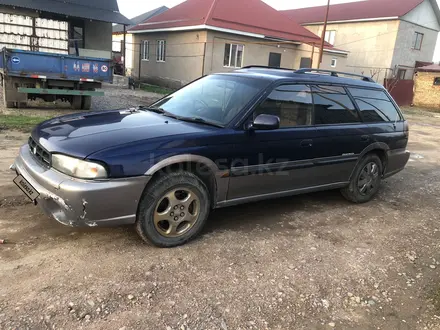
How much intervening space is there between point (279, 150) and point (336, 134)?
0.99m

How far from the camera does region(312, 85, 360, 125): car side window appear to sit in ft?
14.9

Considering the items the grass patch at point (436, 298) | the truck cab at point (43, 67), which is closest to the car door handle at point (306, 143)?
the grass patch at point (436, 298)

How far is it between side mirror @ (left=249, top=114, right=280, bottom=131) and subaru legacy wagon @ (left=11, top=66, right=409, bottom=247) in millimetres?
10

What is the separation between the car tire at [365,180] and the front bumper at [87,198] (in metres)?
3.10

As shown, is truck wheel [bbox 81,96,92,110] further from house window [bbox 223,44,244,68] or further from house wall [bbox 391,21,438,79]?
house wall [bbox 391,21,438,79]

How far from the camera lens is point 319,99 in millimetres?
4551

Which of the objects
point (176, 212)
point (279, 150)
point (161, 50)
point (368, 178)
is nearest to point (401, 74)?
point (161, 50)

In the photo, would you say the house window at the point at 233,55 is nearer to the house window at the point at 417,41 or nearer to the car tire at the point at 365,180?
the car tire at the point at 365,180

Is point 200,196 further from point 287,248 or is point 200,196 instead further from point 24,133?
point 24,133

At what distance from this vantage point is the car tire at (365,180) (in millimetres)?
5137

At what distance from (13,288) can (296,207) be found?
338 centimetres

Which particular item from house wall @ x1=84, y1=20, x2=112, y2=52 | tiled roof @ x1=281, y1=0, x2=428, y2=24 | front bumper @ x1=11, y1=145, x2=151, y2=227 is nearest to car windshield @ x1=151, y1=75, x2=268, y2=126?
front bumper @ x1=11, y1=145, x2=151, y2=227

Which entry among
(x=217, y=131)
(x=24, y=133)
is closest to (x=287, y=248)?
(x=217, y=131)

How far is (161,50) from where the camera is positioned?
76.3 feet
